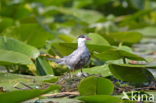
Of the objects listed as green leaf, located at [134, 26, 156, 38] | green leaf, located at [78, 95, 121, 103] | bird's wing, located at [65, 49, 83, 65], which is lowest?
green leaf, located at [78, 95, 121, 103]

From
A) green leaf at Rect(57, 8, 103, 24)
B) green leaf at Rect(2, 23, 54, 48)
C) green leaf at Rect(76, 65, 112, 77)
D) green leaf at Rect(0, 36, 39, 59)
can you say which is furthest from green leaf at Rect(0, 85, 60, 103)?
green leaf at Rect(57, 8, 103, 24)

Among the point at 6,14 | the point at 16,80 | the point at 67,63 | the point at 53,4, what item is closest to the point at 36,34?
the point at 67,63

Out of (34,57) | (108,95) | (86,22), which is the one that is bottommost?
(108,95)

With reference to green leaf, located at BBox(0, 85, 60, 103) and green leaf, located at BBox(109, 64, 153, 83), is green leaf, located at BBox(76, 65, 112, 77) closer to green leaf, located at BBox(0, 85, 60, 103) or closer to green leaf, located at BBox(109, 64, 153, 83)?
green leaf, located at BBox(109, 64, 153, 83)

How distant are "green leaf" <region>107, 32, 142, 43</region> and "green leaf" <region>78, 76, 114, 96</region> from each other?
2.16 meters

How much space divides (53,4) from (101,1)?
2.10 ft

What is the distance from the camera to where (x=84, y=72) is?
2871 mm

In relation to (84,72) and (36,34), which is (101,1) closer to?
(36,34)

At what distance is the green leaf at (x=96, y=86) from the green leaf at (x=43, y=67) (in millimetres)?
752

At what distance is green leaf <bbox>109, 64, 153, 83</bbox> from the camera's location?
8.90 feet

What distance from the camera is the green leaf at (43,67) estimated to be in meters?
3.00

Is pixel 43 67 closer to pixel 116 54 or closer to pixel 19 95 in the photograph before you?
pixel 116 54

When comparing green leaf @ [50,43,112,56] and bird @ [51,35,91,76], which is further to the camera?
green leaf @ [50,43,112,56]

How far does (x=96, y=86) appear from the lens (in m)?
2.24
